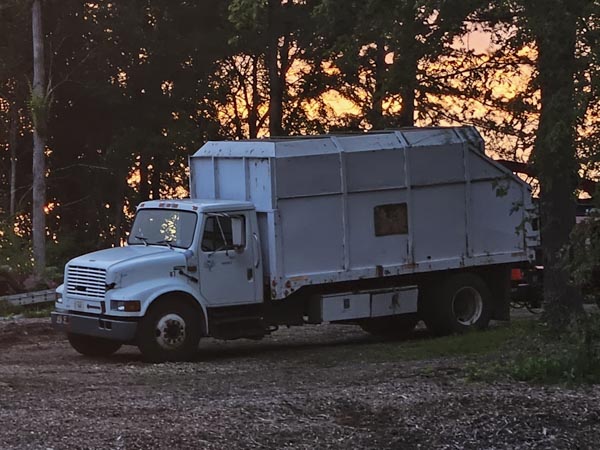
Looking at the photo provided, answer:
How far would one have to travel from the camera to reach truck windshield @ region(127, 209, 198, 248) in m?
15.4

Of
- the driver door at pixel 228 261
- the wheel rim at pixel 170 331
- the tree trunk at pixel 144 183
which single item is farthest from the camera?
the tree trunk at pixel 144 183

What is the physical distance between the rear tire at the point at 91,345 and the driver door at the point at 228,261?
174 cm

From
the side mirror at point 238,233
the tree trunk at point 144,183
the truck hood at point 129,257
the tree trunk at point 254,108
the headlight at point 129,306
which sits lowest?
the headlight at point 129,306

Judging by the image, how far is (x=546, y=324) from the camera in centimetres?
1409

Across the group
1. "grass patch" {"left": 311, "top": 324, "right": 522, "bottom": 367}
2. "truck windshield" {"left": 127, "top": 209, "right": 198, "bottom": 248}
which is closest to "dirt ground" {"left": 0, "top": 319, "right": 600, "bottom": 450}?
"grass patch" {"left": 311, "top": 324, "right": 522, "bottom": 367}

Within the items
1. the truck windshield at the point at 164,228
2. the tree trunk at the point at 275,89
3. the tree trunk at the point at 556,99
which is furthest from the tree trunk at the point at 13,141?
the tree trunk at the point at 556,99

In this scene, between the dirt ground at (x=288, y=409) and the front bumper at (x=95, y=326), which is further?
the front bumper at (x=95, y=326)

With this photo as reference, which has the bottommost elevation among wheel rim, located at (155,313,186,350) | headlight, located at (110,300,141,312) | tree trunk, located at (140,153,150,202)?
wheel rim, located at (155,313,186,350)

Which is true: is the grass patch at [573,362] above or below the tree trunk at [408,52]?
below

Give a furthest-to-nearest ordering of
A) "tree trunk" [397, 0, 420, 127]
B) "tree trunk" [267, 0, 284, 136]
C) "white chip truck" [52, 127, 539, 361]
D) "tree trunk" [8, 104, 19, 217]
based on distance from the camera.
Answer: "tree trunk" [267, 0, 284, 136] < "tree trunk" [8, 104, 19, 217] < "white chip truck" [52, 127, 539, 361] < "tree trunk" [397, 0, 420, 127]

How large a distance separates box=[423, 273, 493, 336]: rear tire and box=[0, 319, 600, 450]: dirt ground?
3.49 metres

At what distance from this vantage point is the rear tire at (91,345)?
15.8 meters

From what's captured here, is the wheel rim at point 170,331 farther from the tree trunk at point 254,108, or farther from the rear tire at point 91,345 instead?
the tree trunk at point 254,108

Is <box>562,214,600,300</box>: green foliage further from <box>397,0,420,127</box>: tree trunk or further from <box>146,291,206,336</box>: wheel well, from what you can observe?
<box>146,291,206,336</box>: wheel well
